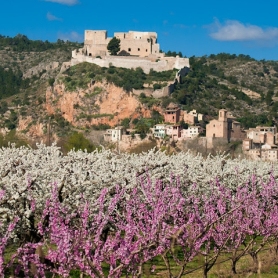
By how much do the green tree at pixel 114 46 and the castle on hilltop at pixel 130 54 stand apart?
83cm

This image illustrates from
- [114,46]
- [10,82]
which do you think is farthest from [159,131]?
[10,82]

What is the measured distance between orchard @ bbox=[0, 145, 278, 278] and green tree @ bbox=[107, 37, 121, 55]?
276 ft

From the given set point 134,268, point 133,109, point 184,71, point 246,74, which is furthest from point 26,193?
point 246,74

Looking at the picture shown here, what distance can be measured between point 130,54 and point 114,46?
3495 millimetres

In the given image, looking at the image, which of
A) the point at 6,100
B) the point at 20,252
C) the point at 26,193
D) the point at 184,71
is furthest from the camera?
the point at 6,100

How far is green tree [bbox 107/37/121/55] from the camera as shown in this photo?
10494 cm

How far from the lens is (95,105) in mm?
94188

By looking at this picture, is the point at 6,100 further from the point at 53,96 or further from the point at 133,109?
the point at 133,109

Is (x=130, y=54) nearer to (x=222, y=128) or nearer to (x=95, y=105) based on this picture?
(x=95, y=105)

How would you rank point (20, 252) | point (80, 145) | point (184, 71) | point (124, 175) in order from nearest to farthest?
point (20, 252), point (124, 175), point (80, 145), point (184, 71)

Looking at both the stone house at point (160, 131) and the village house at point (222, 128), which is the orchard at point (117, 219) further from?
the stone house at point (160, 131)

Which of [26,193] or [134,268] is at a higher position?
→ [26,193]

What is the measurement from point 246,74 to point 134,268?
408 ft

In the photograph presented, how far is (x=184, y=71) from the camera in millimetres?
103812
